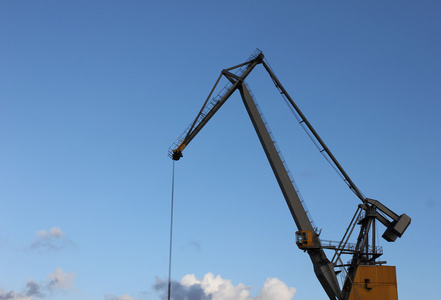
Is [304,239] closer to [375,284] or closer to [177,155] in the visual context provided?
[375,284]

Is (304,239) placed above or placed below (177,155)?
below

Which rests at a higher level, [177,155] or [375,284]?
[177,155]

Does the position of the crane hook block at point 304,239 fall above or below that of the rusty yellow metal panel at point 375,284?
above

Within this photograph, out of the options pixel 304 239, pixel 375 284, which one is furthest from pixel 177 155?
pixel 375 284

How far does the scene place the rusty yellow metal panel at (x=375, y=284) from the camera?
123ft

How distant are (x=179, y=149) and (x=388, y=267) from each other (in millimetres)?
17128

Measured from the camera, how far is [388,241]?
40250 millimetres

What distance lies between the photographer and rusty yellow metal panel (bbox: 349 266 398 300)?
123 feet

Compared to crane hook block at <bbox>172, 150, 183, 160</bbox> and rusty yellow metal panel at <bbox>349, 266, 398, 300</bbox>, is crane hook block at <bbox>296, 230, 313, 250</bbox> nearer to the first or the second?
rusty yellow metal panel at <bbox>349, 266, 398, 300</bbox>

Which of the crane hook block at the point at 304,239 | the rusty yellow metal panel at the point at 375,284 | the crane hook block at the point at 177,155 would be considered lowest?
the rusty yellow metal panel at the point at 375,284

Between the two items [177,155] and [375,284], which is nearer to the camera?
[375,284]

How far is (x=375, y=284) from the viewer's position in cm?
3791

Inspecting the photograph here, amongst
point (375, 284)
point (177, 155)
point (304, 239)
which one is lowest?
point (375, 284)

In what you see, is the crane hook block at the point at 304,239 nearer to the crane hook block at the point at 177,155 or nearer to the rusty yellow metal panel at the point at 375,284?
the rusty yellow metal panel at the point at 375,284
